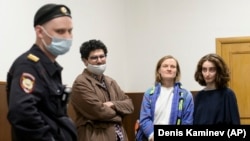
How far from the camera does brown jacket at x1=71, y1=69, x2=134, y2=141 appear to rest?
9.74 feet

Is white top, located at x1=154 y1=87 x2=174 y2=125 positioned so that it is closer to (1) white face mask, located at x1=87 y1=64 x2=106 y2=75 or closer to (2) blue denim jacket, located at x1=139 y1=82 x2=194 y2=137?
(2) blue denim jacket, located at x1=139 y1=82 x2=194 y2=137

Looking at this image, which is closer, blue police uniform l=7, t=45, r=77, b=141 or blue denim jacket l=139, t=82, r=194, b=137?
blue police uniform l=7, t=45, r=77, b=141

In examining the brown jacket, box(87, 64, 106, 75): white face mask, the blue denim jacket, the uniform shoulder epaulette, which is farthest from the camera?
the blue denim jacket

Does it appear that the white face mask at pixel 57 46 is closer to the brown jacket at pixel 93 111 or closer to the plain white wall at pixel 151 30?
the brown jacket at pixel 93 111

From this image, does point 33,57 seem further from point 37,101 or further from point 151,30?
point 151,30

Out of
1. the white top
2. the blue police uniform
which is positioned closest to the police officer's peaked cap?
the blue police uniform

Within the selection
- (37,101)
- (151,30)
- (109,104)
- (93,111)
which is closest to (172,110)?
(109,104)

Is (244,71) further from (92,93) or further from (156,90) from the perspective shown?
(92,93)

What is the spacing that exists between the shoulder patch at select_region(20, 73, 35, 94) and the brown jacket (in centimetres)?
117

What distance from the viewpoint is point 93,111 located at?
296cm

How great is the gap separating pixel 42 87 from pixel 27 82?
80 millimetres

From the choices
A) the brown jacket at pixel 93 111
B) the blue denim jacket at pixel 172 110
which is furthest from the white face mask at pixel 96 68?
the blue denim jacket at pixel 172 110

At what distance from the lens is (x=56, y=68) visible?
1.96 metres

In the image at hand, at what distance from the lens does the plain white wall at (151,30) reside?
496cm
